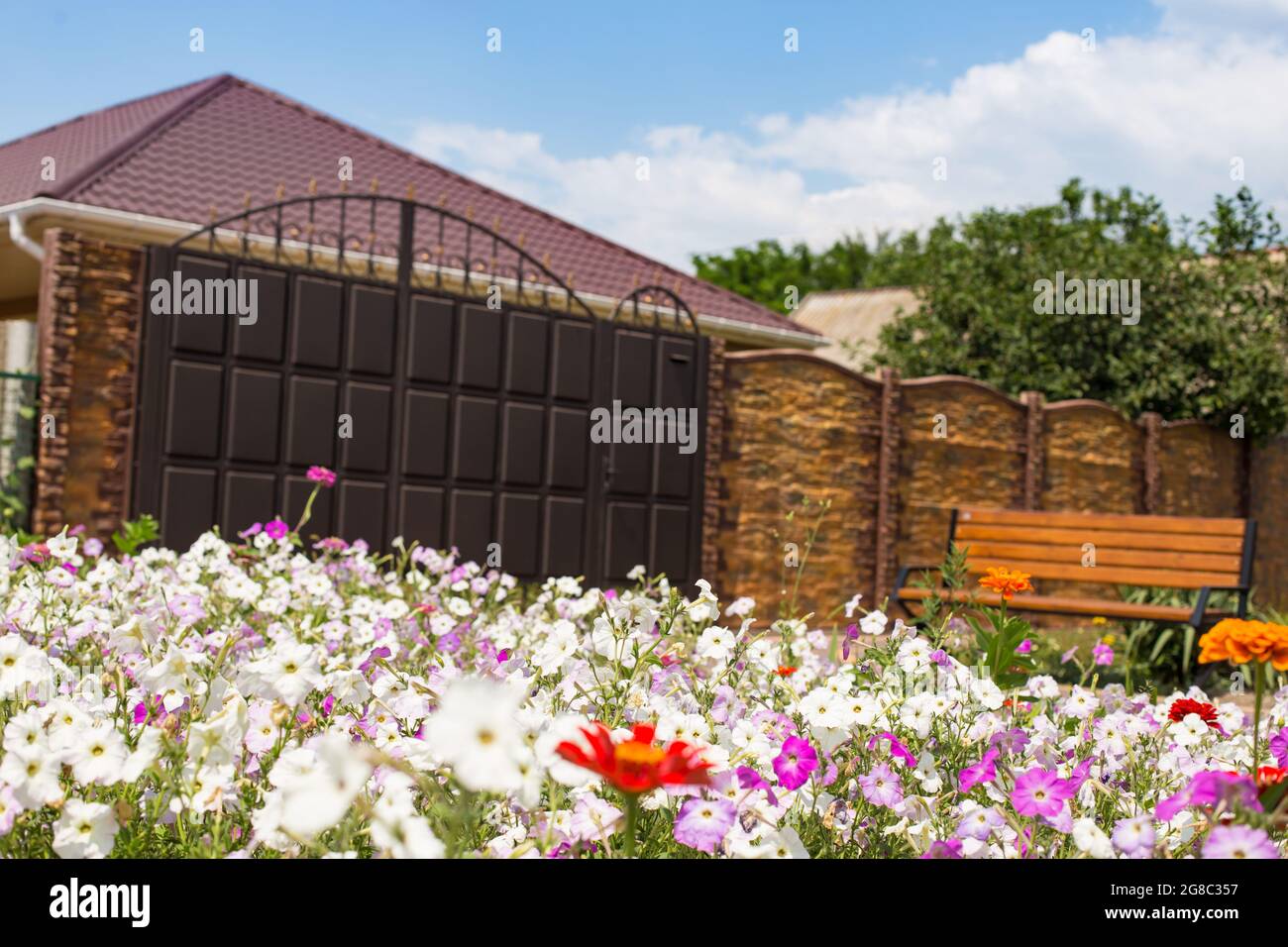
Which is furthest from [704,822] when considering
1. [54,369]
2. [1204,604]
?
[54,369]

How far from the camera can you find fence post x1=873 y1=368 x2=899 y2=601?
10836 millimetres

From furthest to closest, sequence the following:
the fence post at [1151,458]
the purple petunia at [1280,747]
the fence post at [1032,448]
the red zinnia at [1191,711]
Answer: the fence post at [1151,458]
the fence post at [1032,448]
the red zinnia at [1191,711]
the purple petunia at [1280,747]

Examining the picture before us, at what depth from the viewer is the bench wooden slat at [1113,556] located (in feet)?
25.6

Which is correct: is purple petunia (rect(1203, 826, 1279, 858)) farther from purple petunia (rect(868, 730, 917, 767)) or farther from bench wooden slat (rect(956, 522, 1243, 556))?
bench wooden slat (rect(956, 522, 1243, 556))

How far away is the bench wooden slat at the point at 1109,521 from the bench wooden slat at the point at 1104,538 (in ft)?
0.11

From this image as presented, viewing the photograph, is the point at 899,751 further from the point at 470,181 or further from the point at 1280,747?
the point at 470,181

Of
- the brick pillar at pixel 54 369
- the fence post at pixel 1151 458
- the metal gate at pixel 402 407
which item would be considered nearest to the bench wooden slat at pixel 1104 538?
the metal gate at pixel 402 407

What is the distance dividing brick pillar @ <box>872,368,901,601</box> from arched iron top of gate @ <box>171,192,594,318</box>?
9.94 ft

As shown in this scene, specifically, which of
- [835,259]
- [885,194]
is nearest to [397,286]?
[835,259]

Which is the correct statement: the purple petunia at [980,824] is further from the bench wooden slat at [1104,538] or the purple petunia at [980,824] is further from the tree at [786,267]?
the tree at [786,267]

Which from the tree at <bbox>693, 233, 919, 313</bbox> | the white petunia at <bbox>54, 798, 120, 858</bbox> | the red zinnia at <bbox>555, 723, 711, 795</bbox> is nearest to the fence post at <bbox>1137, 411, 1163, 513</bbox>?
the red zinnia at <bbox>555, 723, 711, 795</bbox>
